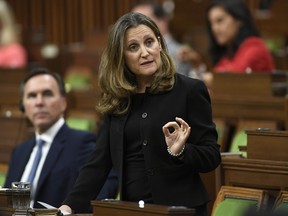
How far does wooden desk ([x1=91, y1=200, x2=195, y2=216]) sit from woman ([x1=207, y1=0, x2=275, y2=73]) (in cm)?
283

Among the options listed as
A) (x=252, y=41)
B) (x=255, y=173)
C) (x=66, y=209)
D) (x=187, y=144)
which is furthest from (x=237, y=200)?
(x=252, y=41)

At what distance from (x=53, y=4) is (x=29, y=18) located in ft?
1.32

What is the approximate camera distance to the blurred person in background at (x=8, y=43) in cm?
828

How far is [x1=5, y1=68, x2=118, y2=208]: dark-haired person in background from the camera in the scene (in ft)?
15.6

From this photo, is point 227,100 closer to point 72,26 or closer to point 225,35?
point 225,35

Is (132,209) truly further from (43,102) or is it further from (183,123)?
(43,102)

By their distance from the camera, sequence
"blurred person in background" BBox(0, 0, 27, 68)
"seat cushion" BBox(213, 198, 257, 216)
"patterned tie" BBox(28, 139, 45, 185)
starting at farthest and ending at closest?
"blurred person in background" BBox(0, 0, 27, 68) → "patterned tie" BBox(28, 139, 45, 185) → "seat cushion" BBox(213, 198, 257, 216)

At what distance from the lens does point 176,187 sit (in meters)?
3.41

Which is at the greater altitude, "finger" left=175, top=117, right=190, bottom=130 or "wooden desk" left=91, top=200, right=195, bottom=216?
"finger" left=175, top=117, right=190, bottom=130

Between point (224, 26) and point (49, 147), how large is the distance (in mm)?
1601

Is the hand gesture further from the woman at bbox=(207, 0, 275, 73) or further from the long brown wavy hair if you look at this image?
the woman at bbox=(207, 0, 275, 73)

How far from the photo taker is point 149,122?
11.3ft

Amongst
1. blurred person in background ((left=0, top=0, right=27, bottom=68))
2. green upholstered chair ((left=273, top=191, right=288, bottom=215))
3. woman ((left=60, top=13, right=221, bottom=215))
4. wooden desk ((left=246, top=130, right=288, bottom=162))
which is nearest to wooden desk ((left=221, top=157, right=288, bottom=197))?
wooden desk ((left=246, top=130, right=288, bottom=162))

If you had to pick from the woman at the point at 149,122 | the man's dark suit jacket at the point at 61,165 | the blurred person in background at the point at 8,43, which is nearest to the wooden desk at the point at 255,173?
the woman at the point at 149,122
